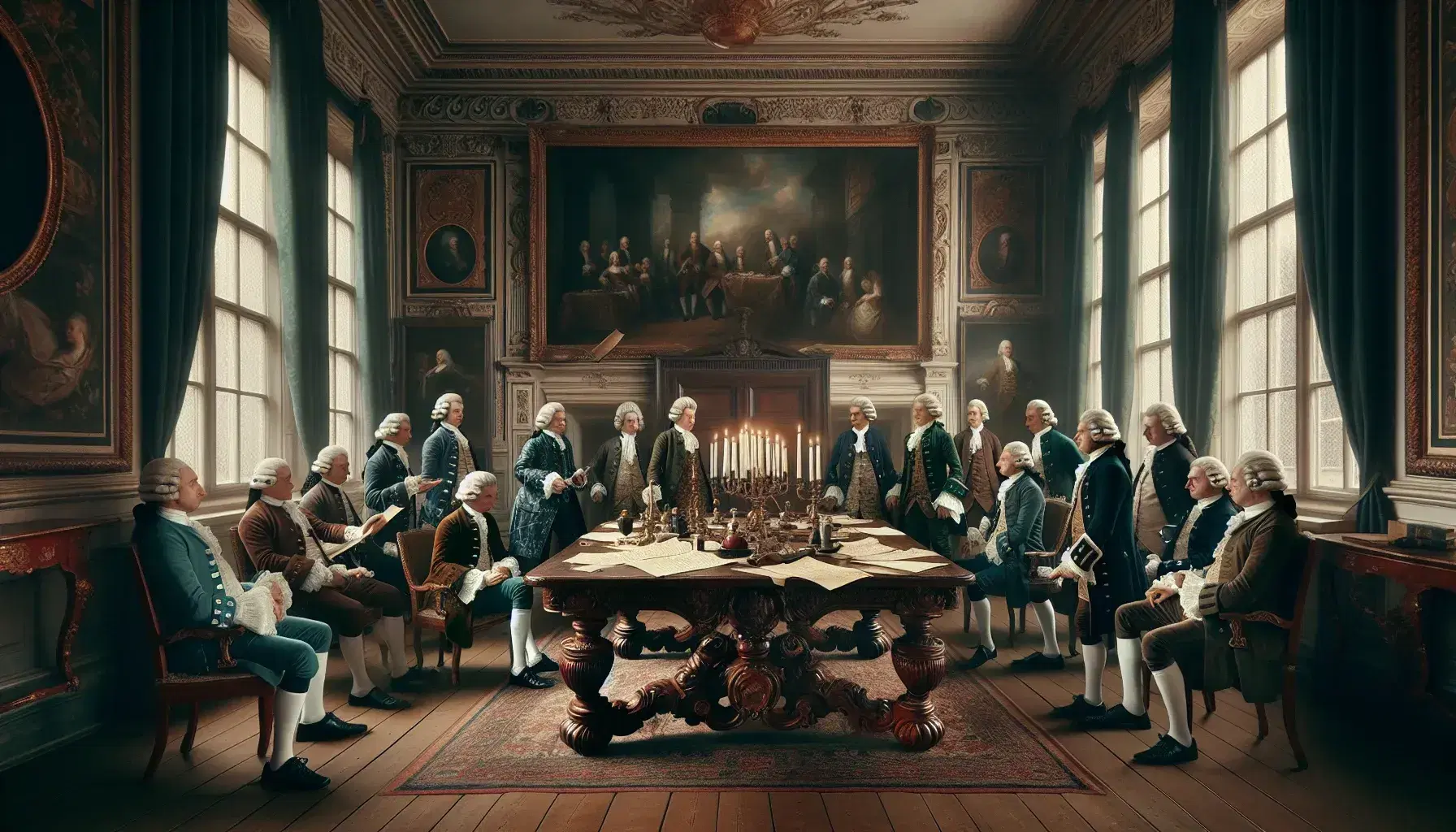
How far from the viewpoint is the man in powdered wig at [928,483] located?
20.3 ft

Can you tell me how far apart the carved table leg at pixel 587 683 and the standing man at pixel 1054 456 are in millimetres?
3762

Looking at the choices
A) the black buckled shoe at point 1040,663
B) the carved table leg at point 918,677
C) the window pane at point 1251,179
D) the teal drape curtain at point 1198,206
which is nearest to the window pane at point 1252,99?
the window pane at point 1251,179

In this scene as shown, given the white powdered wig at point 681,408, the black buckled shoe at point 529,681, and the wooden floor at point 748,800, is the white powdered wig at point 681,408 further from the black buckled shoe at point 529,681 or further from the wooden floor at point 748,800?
the wooden floor at point 748,800

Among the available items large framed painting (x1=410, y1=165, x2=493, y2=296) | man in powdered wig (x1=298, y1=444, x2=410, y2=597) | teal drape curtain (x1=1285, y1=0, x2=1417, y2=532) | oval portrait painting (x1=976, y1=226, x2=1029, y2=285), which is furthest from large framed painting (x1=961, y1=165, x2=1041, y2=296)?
man in powdered wig (x1=298, y1=444, x2=410, y2=597)

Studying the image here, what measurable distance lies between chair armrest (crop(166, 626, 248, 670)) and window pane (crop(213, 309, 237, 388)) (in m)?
2.79

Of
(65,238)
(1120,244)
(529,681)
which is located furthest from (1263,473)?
(65,238)

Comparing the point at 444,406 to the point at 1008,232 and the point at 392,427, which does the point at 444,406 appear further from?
the point at 1008,232

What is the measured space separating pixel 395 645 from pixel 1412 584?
4.77 m

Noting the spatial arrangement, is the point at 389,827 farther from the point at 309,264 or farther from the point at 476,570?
the point at 309,264

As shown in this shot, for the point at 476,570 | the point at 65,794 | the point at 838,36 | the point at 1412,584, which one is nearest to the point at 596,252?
the point at 838,36

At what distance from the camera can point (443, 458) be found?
616 cm

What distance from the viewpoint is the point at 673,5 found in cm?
770

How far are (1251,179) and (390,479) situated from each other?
601cm

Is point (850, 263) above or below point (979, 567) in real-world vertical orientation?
above
